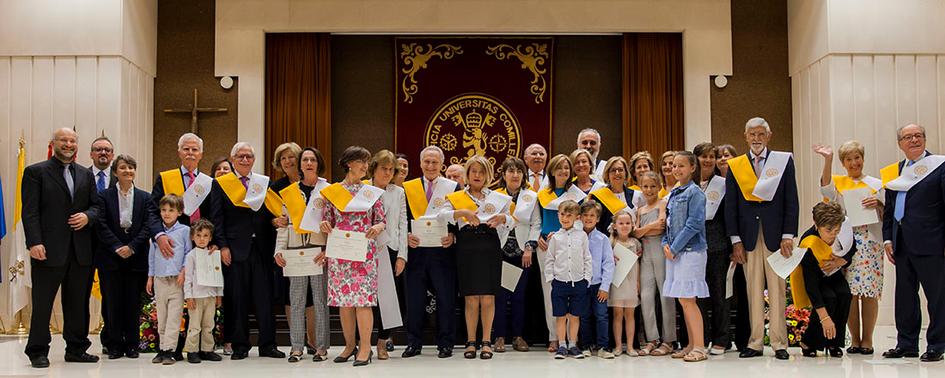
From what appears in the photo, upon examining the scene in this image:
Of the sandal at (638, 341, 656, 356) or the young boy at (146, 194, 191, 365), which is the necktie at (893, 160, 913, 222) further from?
the young boy at (146, 194, 191, 365)

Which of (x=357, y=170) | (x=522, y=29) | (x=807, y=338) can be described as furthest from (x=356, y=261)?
(x=522, y=29)

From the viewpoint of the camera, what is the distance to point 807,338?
593cm

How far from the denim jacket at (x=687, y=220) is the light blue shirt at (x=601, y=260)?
41 cm

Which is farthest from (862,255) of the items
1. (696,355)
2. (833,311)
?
(696,355)

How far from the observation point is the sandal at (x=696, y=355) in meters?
5.64

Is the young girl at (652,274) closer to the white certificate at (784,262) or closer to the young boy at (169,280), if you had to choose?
the white certificate at (784,262)

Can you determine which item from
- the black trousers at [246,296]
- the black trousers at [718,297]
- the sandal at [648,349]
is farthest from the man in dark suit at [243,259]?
the black trousers at [718,297]

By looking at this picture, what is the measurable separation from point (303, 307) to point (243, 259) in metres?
0.51

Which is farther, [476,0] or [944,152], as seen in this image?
[476,0]

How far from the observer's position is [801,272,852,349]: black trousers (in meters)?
5.85

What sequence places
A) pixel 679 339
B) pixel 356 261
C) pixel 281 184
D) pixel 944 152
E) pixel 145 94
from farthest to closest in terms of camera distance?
pixel 145 94 < pixel 944 152 < pixel 679 339 < pixel 281 184 < pixel 356 261

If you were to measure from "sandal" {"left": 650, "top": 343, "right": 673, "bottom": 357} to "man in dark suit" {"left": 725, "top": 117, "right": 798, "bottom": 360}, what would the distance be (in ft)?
1.50

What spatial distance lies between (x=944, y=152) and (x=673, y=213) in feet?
15.0

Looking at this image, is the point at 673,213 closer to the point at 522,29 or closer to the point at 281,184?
the point at 281,184
